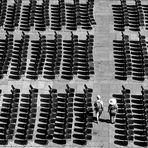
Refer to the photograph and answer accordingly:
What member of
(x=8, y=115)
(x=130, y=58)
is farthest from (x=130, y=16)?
(x=8, y=115)

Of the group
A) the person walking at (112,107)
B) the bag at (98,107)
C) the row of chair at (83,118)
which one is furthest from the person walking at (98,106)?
the row of chair at (83,118)

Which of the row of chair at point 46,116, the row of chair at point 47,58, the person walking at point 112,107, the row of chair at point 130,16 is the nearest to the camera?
the person walking at point 112,107

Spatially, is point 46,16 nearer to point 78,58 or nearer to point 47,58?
point 47,58

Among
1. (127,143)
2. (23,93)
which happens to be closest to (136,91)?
(127,143)

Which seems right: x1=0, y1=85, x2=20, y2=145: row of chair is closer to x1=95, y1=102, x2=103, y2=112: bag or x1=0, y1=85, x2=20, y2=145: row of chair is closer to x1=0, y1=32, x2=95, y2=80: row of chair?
x1=0, y1=32, x2=95, y2=80: row of chair

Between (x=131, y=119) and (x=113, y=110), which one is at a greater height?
(x=113, y=110)

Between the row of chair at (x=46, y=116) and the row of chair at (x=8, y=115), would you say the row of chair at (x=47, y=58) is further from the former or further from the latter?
the row of chair at (x=8, y=115)

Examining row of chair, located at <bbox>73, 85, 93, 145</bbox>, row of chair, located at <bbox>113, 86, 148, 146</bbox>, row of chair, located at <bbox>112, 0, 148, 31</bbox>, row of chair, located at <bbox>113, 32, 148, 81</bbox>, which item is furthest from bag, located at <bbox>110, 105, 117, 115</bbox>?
row of chair, located at <bbox>112, 0, 148, 31</bbox>
